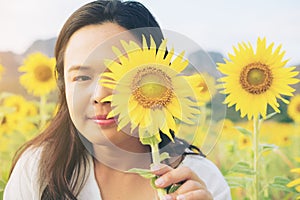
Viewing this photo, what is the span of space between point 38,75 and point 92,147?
0.48 meters

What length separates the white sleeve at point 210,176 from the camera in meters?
0.81

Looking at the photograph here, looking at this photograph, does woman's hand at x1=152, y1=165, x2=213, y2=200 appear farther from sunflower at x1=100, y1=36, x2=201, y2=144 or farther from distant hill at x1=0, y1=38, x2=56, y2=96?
distant hill at x1=0, y1=38, x2=56, y2=96

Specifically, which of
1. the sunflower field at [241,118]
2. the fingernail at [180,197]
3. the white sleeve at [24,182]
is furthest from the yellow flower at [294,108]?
the fingernail at [180,197]

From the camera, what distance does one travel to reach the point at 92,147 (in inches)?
29.6

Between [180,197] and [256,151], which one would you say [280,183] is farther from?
[180,197]

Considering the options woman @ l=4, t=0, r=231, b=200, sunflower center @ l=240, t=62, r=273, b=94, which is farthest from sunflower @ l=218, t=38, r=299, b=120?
woman @ l=4, t=0, r=231, b=200

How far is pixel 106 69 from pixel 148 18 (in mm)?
135

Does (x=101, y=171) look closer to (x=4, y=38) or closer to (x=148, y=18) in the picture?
(x=148, y=18)

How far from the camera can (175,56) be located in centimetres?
57

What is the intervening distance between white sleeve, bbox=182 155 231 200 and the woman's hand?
210 mm

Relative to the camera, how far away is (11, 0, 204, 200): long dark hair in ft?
2.32

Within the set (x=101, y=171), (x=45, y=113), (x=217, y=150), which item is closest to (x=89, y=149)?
(x=101, y=171)

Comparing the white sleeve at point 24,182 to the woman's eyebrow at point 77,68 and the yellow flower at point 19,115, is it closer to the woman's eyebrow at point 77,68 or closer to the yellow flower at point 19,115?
the woman's eyebrow at point 77,68

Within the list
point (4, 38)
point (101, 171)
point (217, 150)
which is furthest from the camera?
point (217, 150)
